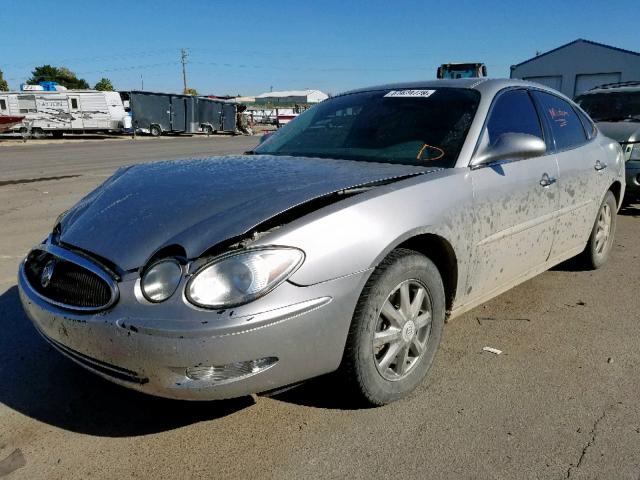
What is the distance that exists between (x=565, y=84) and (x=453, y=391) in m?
37.7

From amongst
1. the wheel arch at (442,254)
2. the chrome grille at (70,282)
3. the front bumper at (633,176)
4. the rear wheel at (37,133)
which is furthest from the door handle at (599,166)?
the rear wheel at (37,133)

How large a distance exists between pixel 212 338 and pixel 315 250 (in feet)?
1.72

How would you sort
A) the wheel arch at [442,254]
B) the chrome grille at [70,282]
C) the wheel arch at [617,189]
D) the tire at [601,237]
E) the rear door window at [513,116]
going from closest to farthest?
1. the chrome grille at [70,282]
2. the wheel arch at [442,254]
3. the rear door window at [513,116]
4. the tire at [601,237]
5. the wheel arch at [617,189]

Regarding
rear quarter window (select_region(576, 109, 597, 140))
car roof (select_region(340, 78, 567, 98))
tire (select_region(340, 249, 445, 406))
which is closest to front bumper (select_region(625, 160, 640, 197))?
rear quarter window (select_region(576, 109, 597, 140))

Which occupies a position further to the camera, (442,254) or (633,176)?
(633,176)

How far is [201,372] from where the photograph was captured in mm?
2078

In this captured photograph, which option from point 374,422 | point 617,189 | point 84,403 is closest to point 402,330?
point 374,422

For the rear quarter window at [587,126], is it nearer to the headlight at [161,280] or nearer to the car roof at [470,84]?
the car roof at [470,84]

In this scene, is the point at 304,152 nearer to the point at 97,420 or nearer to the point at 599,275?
the point at 97,420

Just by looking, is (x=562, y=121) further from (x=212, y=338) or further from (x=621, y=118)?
(x=621, y=118)

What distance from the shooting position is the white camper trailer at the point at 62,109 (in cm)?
3016

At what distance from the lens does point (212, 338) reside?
199 cm

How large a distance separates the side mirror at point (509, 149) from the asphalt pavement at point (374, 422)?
3.71 ft

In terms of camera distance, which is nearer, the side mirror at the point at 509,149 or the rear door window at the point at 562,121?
the side mirror at the point at 509,149
